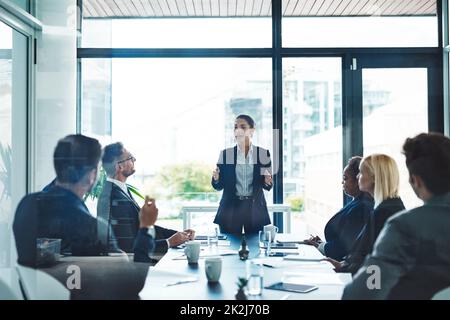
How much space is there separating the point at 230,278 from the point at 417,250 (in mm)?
808

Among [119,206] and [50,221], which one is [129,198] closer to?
[119,206]

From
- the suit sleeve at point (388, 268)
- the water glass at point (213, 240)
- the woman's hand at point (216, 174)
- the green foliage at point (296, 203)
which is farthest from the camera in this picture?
the green foliage at point (296, 203)

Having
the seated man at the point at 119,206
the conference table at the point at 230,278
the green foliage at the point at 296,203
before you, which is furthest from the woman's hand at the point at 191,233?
the green foliage at the point at 296,203

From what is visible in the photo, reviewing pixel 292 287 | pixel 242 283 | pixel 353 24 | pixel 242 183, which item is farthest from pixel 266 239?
pixel 353 24

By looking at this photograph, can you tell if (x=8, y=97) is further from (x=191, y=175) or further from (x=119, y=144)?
(x=191, y=175)

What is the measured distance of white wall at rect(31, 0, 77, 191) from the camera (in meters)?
2.22

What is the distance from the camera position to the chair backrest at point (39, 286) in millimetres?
1881

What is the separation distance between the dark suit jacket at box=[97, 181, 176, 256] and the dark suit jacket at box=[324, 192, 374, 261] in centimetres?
107

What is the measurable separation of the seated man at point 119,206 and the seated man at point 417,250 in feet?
3.72

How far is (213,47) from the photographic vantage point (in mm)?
4535

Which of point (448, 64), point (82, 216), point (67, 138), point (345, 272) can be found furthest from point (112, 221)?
point (448, 64)

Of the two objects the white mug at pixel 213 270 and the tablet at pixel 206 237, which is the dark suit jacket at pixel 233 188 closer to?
the tablet at pixel 206 237

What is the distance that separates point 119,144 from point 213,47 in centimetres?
220

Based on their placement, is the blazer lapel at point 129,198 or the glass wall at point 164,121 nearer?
the blazer lapel at point 129,198
